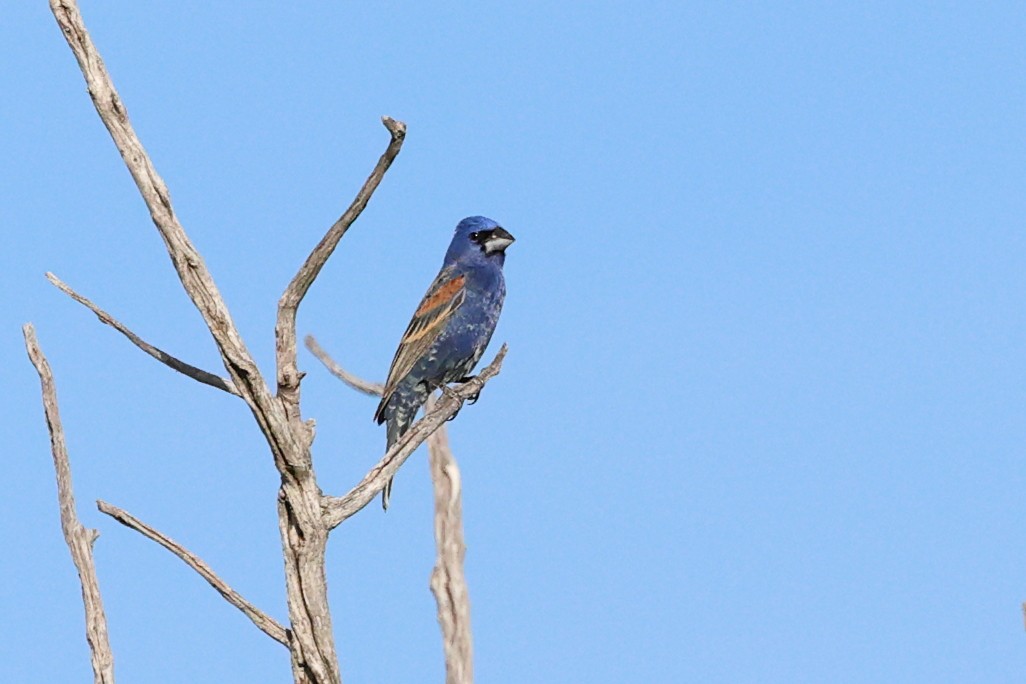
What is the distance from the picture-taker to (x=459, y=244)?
10461 mm

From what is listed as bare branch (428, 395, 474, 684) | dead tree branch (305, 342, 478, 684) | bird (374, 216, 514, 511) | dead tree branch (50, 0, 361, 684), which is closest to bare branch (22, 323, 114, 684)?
dead tree branch (50, 0, 361, 684)

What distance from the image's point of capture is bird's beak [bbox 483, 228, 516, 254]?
1027 cm

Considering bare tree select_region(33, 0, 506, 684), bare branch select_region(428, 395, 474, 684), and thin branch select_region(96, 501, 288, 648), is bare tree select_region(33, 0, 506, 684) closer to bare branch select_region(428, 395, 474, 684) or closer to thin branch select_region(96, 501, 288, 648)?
thin branch select_region(96, 501, 288, 648)

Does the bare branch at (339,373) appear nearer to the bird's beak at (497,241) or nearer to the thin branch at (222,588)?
the bird's beak at (497,241)

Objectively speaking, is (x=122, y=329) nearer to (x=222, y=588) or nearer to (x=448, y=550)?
(x=222, y=588)

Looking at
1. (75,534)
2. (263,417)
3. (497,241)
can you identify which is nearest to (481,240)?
(497,241)

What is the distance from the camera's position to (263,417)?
5.26 m

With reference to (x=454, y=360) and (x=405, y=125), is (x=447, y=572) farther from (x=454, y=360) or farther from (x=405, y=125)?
(x=405, y=125)

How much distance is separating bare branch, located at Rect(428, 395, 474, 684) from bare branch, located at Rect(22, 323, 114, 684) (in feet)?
13.8

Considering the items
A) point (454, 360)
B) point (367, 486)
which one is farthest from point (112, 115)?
point (454, 360)

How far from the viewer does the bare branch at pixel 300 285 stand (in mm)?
5129

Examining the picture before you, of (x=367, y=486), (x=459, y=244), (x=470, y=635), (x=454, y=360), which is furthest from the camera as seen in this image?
(x=459, y=244)

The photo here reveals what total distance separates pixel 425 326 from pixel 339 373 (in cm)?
111

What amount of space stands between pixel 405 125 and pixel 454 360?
4.88 metres
